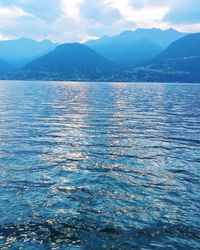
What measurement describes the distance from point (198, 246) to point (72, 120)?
5499 centimetres

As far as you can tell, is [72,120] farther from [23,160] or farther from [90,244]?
[90,244]

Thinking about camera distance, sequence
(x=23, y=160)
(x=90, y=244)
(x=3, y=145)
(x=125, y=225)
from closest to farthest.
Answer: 1. (x=90, y=244)
2. (x=125, y=225)
3. (x=23, y=160)
4. (x=3, y=145)

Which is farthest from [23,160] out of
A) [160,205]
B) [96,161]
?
[160,205]

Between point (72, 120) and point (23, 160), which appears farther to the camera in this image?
point (72, 120)

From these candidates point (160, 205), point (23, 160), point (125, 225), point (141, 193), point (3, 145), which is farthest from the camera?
point (3, 145)

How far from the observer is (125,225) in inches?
794

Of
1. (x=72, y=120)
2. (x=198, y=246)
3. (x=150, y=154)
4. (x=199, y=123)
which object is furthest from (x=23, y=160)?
(x=199, y=123)

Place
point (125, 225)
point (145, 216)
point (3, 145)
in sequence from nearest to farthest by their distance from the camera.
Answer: point (125, 225) < point (145, 216) < point (3, 145)

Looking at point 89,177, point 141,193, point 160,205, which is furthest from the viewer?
point 89,177

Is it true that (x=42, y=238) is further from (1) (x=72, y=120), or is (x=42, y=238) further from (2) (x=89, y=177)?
(1) (x=72, y=120)

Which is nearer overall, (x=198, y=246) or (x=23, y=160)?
(x=198, y=246)

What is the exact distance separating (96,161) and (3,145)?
47.3 ft

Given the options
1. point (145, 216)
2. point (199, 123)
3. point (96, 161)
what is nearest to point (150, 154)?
point (96, 161)

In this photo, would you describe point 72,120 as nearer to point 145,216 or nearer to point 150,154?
point 150,154
